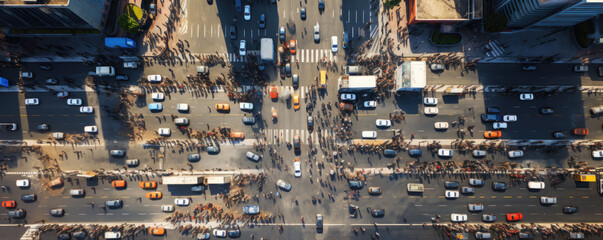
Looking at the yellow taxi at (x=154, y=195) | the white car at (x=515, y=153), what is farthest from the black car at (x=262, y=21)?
the white car at (x=515, y=153)

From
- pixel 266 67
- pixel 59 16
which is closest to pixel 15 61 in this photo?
pixel 59 16

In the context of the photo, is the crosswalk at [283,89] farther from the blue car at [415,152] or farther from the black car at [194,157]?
the blue car at [415,152]

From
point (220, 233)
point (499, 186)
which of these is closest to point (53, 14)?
point (220, 233)

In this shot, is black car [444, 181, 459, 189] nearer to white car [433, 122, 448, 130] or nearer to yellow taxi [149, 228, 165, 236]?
white car [433, 122, 448, 130]

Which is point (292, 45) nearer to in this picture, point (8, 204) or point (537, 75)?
point (537, 75)

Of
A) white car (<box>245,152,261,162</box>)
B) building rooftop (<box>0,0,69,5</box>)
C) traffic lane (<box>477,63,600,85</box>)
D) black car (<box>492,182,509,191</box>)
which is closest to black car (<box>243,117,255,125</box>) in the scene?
white car (<box>245,152,261,162</box>)

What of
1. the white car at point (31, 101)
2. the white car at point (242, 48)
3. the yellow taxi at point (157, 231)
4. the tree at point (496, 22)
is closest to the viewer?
the tree at point (496, 22)
